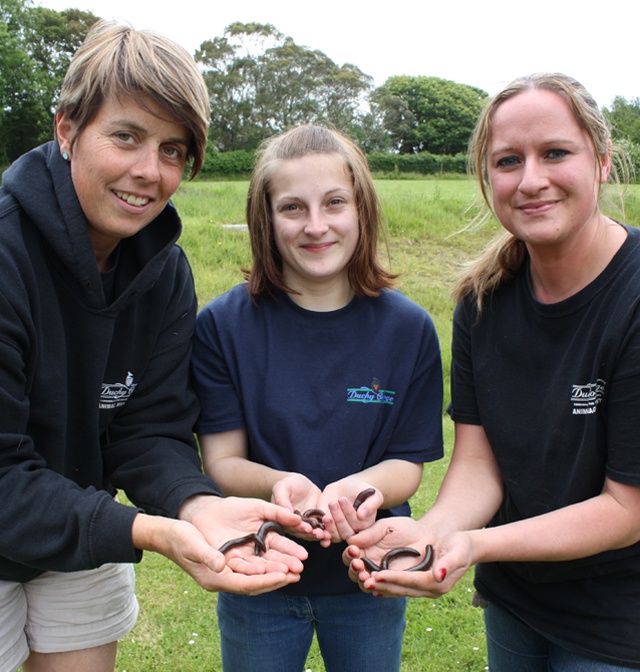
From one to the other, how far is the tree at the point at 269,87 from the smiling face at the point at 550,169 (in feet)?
205

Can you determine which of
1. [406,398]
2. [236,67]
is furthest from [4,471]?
[236,67]

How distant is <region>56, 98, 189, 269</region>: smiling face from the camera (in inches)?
112

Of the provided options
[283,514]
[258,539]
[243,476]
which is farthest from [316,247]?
[258,539]

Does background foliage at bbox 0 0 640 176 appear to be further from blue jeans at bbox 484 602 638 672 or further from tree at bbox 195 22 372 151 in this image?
blue jeans at bbox 484 602 638 672

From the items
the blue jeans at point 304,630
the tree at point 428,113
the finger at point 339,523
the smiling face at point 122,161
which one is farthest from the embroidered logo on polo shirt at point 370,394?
the tree at point 428,113

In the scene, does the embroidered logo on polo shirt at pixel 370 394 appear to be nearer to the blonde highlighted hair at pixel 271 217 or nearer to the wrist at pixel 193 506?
the blonde highlighted hair at pixel 271 217

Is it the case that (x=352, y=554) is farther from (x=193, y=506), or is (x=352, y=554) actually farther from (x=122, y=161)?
(x=122, y=161)

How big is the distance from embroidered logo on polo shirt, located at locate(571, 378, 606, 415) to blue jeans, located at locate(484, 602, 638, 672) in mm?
980

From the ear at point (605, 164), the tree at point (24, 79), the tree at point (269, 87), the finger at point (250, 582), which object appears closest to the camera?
the finger at point (250, 582)

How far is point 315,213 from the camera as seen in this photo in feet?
10.5

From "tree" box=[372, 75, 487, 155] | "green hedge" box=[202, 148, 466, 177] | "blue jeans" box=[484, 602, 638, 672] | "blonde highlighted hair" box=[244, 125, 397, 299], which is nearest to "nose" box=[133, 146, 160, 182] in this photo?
"blonde highlighted hair" box=[244, 125, 397, 299]

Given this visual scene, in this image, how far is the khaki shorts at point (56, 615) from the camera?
120 inches

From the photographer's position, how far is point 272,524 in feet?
9.55

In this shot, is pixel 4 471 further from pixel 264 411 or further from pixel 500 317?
pixel 500 317
